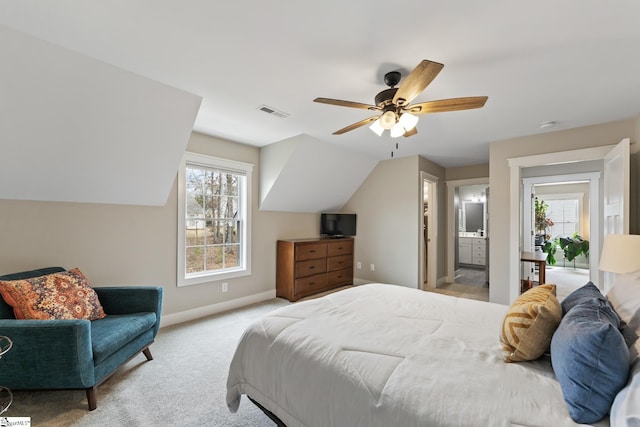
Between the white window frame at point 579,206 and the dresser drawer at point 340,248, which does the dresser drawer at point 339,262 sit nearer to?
the dresser drawer at point 340,248

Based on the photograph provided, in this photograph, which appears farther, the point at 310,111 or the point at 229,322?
the point at 229,322

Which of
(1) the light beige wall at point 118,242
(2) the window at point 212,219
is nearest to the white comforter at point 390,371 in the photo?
(1) the light beige wall at point 118,242

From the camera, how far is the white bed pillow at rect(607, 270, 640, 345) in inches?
44.9

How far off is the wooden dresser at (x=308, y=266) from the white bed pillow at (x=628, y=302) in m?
3.41

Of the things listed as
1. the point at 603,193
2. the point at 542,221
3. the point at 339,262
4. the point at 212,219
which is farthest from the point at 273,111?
the point at 542,221

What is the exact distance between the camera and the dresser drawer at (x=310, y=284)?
4258mm

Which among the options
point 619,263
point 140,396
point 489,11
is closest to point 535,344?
point 619,263

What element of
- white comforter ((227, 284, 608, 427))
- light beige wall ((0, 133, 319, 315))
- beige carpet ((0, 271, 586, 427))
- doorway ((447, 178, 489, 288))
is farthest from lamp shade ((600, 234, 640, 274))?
doorway ((447, 178, 489, 288))

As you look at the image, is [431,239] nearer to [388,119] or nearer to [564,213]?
[388,119]

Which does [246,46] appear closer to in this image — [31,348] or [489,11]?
[489,11]

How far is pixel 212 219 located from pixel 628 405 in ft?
12.6

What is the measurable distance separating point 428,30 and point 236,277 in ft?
11.7

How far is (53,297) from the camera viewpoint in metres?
2.01

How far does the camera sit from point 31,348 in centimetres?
166
